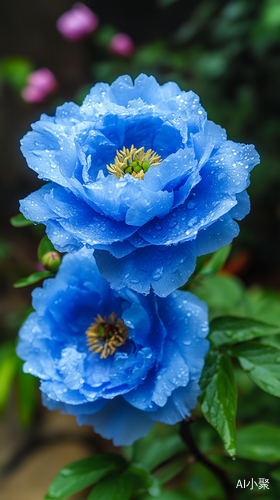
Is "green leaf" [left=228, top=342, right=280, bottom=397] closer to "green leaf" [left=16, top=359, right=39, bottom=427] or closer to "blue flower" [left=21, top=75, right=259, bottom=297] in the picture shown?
"blue flower" [left=21, top=75, right=259, bottom=297]

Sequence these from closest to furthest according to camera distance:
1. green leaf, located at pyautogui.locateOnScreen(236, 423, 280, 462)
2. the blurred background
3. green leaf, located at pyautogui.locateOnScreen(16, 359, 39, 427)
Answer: green leaf, located at pyautogui.locateOnScreen(236, 423, 280, 462) → green leaf, located at pyautogui.locateOnScreen(16, 359, 39, 427) → the blurred background

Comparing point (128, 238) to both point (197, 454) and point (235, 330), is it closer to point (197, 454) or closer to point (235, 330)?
point (235, 330)

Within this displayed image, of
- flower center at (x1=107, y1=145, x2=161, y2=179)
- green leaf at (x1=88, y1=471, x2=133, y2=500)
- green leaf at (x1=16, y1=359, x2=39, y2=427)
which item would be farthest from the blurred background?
flower center at (x1=107, y1=145, x2=161, y2=179)

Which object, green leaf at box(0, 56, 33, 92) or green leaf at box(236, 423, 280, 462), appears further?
green leaf at box(0, 56, 33, 92)

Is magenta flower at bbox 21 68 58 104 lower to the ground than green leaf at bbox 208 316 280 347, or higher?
higher

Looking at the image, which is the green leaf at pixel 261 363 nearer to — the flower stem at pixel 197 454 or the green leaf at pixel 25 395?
the flower stem at pixel 197 454

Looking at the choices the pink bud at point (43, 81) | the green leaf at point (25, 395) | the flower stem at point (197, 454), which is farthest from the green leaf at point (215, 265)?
the pink bud at point (43, 81)

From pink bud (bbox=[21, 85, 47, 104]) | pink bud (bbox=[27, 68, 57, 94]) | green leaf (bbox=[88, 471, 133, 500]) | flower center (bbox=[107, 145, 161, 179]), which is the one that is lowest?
green leaf (bbox=[88, 471, 133, 500])
